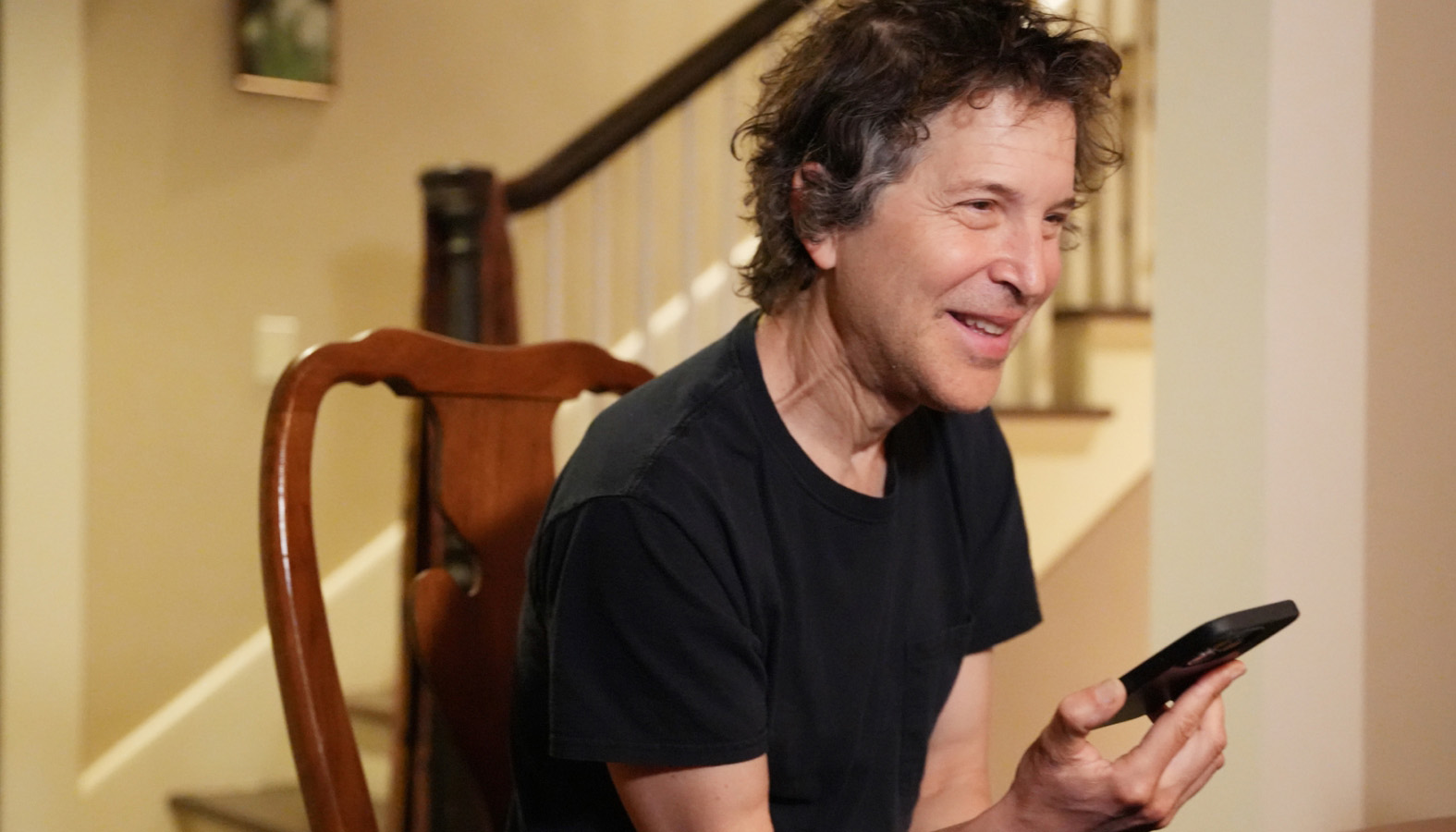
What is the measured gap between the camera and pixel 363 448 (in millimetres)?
2867

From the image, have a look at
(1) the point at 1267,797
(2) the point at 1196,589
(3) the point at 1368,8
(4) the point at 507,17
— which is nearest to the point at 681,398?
(2) the point at 1196,589

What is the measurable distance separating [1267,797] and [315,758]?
0.81 m

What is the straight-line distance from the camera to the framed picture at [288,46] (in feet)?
8.80

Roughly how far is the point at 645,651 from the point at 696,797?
0.11 m

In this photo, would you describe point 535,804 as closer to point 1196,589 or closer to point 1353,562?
point 1196,589

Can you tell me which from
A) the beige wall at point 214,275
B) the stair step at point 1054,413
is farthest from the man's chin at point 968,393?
the beige wall at point 214,275

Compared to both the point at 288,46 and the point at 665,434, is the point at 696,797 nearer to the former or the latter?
the point at 665,434

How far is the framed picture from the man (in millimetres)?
1883

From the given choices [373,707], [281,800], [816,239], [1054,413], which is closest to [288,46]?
[373,707]

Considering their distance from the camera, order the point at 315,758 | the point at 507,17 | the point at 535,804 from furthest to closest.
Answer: the point at 507,17 < the point at 535,804 < the point at 315,758

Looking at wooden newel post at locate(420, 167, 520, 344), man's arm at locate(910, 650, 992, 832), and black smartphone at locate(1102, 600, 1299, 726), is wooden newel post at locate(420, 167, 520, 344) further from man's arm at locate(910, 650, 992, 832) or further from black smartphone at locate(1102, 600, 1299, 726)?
black smartphone at locate(1102, 600, 1299, 726)

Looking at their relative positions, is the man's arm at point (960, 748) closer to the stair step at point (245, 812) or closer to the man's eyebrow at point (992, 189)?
the man's eyebrow at point (992, 189)

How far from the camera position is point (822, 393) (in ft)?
3.57

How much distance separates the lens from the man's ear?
1069 millimetres
